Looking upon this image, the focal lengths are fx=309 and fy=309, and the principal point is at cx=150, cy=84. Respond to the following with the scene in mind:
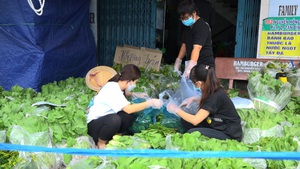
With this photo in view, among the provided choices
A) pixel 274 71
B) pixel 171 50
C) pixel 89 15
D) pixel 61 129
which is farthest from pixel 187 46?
pixel 171 50

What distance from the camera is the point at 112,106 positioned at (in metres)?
3.38

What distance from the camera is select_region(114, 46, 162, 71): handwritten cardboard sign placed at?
585cm

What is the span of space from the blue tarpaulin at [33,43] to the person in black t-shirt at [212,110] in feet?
8.88

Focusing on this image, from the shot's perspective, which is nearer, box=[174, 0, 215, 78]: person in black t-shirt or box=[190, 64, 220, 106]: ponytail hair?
box=[190, 64, 220, 106]: ponytail hair

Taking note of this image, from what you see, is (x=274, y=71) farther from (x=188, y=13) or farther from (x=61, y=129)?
(x=61, y=129)

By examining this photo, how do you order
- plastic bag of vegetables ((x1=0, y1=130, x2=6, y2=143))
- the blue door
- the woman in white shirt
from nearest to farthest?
1. plastic bag of vegetables ((x1=0, y1=130, x2=6, y2=143))
2. the woman in white shirt
3. the blue door

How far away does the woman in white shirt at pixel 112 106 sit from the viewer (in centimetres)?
336

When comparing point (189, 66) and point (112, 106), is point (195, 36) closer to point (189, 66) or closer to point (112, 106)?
point (189, 66)

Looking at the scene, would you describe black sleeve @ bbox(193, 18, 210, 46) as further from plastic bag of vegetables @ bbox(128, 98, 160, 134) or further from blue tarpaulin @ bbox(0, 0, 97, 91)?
blue tarpaulin @ bbox(0, 0, 97, 91)

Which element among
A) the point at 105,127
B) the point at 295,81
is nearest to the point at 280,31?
the point at 295,81

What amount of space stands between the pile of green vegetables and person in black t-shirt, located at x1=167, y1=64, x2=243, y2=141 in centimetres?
20

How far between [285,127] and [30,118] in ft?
8.75

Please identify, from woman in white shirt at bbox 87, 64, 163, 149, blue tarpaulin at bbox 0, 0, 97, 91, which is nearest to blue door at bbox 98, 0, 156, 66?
blue tarpaulin at bbox 0, 0, 97, 91

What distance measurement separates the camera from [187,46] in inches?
172
